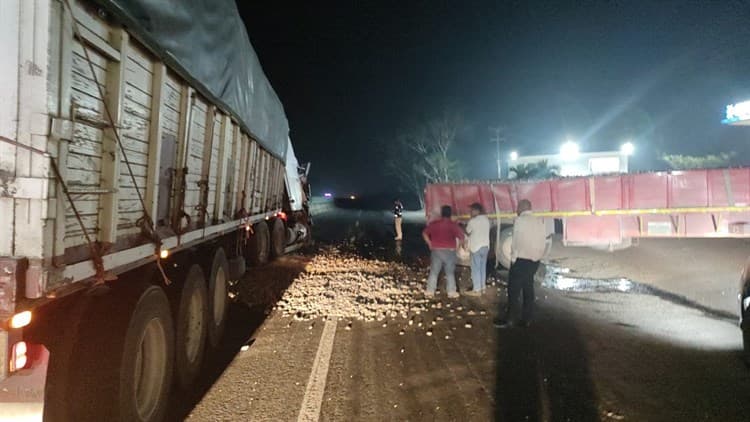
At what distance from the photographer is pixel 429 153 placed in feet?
157

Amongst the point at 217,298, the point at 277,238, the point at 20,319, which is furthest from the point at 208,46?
the point at 277,238

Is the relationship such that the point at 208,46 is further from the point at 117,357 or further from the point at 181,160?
the point at 117,357

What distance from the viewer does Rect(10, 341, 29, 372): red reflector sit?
2670 mm

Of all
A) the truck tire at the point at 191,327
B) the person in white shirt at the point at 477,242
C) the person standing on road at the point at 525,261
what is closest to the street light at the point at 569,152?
the person in white shirt at the point at 477,242

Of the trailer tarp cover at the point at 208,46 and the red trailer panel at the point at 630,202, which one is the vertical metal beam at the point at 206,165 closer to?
the trailer tarp cover at the point at 208,46

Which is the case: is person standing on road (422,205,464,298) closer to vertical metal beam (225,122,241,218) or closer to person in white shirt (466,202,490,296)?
person in white shirt (466,202,490,296)

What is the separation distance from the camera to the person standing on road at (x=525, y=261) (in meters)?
6.39

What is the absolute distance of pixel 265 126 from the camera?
917cm

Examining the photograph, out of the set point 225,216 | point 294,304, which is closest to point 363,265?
point 294,304

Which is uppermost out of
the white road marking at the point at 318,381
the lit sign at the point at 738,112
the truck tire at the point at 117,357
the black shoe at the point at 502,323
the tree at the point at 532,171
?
the lit sign at the point at 738,112

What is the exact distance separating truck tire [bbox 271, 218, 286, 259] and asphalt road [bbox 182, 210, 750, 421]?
4.25 meters

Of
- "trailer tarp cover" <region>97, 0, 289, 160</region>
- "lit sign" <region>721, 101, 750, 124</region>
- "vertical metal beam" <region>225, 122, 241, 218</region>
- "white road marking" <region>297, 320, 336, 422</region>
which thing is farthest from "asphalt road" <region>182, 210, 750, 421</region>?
"lit sign" <region>721, 101, 750, 124</region>

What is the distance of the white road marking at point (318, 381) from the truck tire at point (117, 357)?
110 centimetres

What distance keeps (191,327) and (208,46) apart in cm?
275
